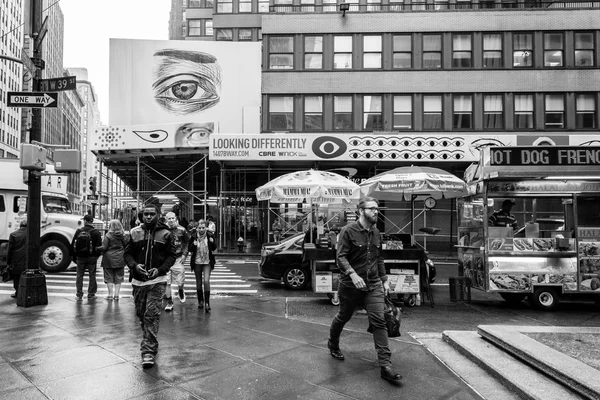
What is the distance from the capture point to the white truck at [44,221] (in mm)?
13820

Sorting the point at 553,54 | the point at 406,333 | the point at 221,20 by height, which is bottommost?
the point at 406,333

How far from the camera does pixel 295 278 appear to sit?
11.5 metres

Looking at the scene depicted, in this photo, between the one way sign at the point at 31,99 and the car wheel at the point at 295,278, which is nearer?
the one way sign at the point at 31,99

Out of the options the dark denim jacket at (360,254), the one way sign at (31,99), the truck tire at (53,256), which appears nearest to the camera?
the dark denim jacket at (360,254)

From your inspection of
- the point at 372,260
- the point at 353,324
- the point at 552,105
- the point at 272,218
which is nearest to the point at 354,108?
the point at 272,218

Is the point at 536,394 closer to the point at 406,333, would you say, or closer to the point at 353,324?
the point at 406,333

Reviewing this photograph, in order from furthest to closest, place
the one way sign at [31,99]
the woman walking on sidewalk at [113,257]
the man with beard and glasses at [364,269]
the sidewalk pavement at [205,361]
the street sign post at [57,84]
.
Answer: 1. the woman walking on sidewalk at [113,257]
2. the street sign post at [57,84]
3. the one way sign at [31,99]
4. the man with beard and glasses at [364,269]
5. the sidewalk pavement at [205,361]

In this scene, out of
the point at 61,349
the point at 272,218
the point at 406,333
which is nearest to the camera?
the point at 61,349

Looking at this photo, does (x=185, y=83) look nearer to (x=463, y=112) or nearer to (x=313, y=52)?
(x=313, y=52)

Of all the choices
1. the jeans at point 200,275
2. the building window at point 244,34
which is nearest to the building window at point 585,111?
the jeans at point 200,275

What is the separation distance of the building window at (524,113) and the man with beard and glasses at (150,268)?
2399cm

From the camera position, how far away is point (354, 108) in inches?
991

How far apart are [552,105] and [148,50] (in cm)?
2285

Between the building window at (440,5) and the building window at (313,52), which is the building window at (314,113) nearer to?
the building window at (313,52)
